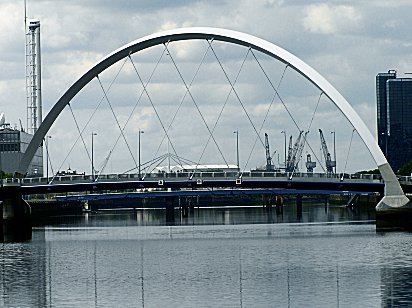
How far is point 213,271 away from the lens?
6688cm

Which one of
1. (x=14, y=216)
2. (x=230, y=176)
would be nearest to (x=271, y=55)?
(x=230, y=176)

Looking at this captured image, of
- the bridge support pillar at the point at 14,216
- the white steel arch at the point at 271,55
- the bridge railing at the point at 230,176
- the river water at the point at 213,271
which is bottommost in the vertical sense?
the river water at the point at 213,271

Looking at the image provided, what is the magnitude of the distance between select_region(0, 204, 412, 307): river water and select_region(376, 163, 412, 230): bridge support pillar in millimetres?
6143

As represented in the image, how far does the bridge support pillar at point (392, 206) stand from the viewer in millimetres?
104875

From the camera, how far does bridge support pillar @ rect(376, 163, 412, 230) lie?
344 ft

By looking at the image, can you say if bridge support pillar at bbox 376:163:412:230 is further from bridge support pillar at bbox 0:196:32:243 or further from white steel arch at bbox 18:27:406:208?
bridge support pillar at bbox 0:196:32:243

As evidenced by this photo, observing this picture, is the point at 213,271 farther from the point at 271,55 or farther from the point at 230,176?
the point at 230,176

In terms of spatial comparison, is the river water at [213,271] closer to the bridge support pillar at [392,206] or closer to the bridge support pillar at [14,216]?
the bridge support pillar at [392,206]

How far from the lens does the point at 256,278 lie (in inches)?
2454

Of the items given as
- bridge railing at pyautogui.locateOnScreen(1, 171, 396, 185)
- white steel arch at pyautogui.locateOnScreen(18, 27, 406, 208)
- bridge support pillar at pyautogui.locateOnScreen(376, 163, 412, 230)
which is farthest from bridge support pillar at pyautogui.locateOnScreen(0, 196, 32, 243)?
bridge support pillar at pyautogui.locateOnScreen(376, 163, 412, 230)

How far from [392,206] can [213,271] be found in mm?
41101

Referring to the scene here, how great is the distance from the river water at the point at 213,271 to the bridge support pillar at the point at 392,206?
6.14m

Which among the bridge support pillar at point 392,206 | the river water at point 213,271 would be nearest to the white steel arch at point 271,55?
the bridge support pillar at point 392,206

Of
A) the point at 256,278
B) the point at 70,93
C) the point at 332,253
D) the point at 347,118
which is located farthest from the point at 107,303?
the point at 70,93
